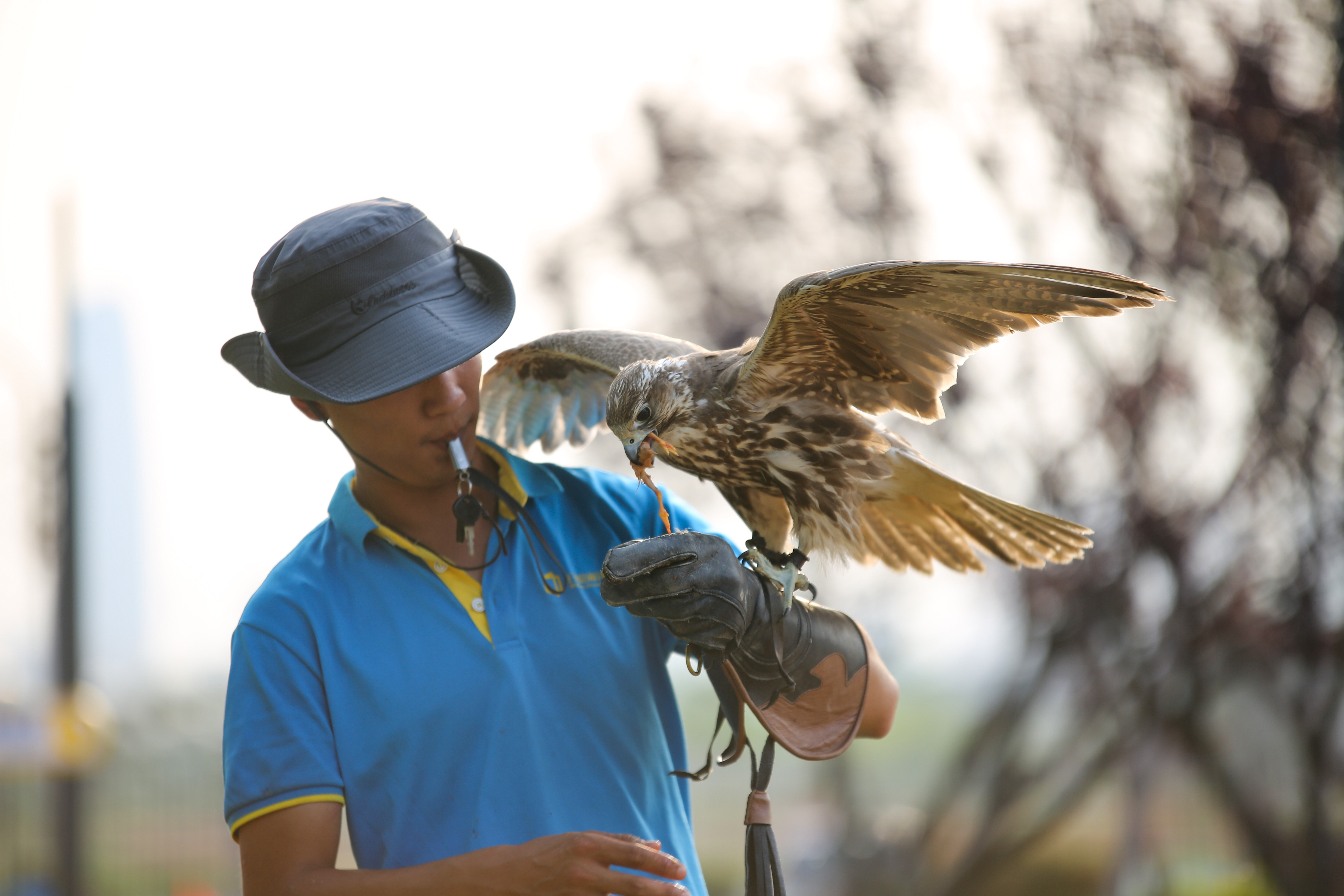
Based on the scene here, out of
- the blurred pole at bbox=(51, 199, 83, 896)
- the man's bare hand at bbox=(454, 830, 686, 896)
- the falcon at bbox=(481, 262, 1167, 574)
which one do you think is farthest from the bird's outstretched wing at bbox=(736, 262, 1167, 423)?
the blurred pole at bbox=(51, 199, 83, 896)

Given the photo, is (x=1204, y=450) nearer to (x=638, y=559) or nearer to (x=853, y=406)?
(x=853, y=406)

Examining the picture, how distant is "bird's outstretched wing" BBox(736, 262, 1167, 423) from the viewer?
1.76 m

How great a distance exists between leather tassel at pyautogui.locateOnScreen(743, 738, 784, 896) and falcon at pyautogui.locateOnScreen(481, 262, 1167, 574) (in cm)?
53

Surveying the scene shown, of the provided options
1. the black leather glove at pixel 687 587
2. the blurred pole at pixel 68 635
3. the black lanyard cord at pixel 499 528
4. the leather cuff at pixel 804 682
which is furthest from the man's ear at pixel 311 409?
the blurred pole at pixel 68 635

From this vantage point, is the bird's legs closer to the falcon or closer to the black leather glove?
the falcon

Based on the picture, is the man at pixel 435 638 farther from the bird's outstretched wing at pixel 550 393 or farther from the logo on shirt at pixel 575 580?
the bird's outstretched wing at pixel 550 393

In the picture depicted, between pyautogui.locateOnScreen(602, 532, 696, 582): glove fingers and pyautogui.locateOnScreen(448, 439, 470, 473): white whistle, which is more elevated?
pyautogui.locateOnScreen(448, 439, 470, 473): white whistle

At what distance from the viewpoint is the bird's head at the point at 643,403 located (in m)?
2.09

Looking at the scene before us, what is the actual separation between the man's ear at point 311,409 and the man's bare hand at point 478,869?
0.66 meters

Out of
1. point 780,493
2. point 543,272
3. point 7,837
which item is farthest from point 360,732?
point 7,837

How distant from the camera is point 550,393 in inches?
102

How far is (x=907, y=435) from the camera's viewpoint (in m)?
5.03

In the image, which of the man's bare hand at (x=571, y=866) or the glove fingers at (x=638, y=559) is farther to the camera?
the glove fingers at (x=638, y=559)

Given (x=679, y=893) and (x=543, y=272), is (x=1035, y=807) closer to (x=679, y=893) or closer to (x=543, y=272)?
(x=543, y=272)
